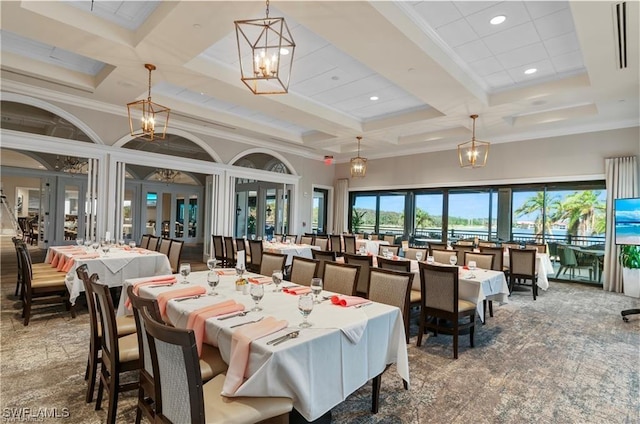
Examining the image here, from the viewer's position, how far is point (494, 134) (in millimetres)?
8328

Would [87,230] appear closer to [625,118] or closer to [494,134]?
[494,134]

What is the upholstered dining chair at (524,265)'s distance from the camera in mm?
6051

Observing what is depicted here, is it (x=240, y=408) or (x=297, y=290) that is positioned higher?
Answer: (x=297, y=290)

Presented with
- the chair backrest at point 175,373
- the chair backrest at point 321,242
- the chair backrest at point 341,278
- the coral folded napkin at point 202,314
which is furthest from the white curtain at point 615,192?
the chair backrest at point 175,373

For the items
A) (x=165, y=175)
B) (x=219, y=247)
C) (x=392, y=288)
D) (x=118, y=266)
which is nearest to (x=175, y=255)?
(x=118, y=266)

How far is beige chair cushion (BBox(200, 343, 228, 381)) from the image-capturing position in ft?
6.48

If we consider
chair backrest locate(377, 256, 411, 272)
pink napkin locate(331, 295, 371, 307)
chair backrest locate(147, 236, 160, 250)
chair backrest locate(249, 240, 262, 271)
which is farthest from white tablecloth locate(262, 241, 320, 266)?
pink napkin locate(331, 295, 371, 307)

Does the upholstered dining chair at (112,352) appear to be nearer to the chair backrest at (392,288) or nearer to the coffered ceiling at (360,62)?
the chair backrest at (392,288)

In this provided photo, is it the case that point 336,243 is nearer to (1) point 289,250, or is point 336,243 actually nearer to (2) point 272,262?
(1) point 289,250

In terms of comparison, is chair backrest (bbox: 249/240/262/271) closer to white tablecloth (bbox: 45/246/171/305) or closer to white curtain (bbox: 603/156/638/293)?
white tablecloth (bbox: 45/246/171/305)

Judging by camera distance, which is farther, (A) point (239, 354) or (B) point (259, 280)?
(B) point (259, 280)

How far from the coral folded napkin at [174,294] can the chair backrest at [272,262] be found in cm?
123

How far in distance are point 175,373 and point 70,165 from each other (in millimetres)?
9930

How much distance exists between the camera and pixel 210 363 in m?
2.06
